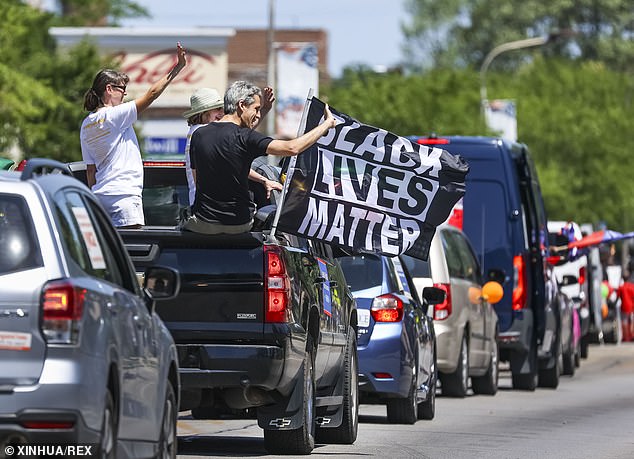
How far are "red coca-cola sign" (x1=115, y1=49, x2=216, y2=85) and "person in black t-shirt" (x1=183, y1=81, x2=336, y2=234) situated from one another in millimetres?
47263

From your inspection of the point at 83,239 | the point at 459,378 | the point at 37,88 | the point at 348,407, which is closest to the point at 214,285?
the point at 348,407

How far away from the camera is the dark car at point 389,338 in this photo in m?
15.9

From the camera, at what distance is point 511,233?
2219 centimetres

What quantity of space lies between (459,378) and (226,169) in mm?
8864

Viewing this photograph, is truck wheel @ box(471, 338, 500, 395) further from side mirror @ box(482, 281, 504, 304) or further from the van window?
the van window

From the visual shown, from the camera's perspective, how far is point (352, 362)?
45.9 feet

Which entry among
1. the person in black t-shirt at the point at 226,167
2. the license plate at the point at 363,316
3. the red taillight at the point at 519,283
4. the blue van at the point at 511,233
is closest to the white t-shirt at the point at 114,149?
the person in black t-shirt at the point at 226,167

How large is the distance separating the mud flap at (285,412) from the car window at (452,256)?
24.9 ft

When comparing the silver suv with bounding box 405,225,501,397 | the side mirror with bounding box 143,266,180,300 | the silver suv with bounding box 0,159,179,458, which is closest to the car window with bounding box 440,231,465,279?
the silver suv with bounding box 405,225,501,397

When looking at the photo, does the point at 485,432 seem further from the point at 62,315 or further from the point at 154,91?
the point at 62,315

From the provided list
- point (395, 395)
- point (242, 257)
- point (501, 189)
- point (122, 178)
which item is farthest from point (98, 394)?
point (501, 189)

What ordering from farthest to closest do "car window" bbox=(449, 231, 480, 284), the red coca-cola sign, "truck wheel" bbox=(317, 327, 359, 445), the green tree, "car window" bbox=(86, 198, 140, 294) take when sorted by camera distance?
1. the red coca-cola sign
2. the green tree
3. "car window" bbox=(449, 231, 480, 284)
4. "truck wheel" bbox=(317, 327, 359, 445)
5. "car window" bbox=(86, 198, 140, 294)

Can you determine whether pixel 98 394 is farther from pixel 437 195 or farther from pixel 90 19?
pixel 90 19

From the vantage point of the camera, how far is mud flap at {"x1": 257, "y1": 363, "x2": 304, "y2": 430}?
39.3ft
